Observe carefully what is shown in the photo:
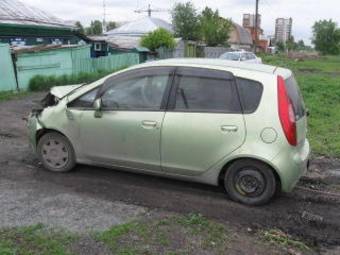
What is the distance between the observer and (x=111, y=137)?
18.7 ft

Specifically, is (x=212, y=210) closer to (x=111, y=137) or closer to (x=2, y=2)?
(x=111, y=137)

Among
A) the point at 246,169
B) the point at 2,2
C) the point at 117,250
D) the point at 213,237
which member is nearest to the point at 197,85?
the point at 246,169

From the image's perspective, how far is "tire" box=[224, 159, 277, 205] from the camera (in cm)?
513

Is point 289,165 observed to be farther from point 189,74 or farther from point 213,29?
point 213,29

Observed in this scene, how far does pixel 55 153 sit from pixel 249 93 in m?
2.65

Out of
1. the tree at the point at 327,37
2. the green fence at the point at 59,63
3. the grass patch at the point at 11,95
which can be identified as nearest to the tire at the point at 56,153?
the grass patch at the point at 11,95

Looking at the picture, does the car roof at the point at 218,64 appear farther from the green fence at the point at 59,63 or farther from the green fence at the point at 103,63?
the green fence at the point at 103,63

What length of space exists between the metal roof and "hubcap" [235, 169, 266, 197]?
16.9 metres

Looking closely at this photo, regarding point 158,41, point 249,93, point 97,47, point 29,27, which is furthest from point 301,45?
point 249,93

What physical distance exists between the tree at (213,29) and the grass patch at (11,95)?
4307 cm

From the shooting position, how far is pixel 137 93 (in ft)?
18.6

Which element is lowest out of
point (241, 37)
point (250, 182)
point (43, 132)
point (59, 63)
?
point (241, 37)

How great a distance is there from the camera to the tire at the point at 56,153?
609cm

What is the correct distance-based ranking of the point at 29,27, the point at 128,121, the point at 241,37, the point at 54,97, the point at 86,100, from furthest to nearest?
the point at 241,37
the point at 29,27
the point at 54,97
the point at 86,100
the point at 128,121
